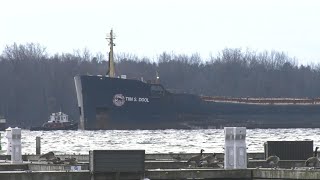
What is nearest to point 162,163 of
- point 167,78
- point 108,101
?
point 108,101

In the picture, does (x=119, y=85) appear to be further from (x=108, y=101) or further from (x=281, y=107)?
(x=281, y=107)

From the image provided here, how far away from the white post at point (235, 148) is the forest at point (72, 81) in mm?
148377

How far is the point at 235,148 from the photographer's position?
2448 centimetres

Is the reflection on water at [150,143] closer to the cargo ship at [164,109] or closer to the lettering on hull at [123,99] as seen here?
the lettering on hull at [123,99]

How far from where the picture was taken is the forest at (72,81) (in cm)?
17800

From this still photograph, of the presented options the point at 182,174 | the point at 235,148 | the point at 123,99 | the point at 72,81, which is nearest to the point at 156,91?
the point at 123,99

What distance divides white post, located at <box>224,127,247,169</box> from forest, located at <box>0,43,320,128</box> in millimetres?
148377

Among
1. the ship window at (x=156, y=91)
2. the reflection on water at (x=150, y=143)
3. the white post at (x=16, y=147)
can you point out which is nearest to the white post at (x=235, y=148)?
the white post at (x=16, y=147)

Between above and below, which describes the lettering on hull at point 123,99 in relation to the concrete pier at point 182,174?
above

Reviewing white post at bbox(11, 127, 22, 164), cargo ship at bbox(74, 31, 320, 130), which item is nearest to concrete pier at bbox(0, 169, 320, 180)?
white post at bbox(11, 127, 22, 164)

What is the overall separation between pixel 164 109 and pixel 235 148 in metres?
105

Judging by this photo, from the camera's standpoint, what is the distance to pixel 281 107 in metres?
135

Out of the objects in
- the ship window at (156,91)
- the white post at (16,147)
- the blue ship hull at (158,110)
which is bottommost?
the white post at (16,147)

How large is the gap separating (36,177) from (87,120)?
108 m
